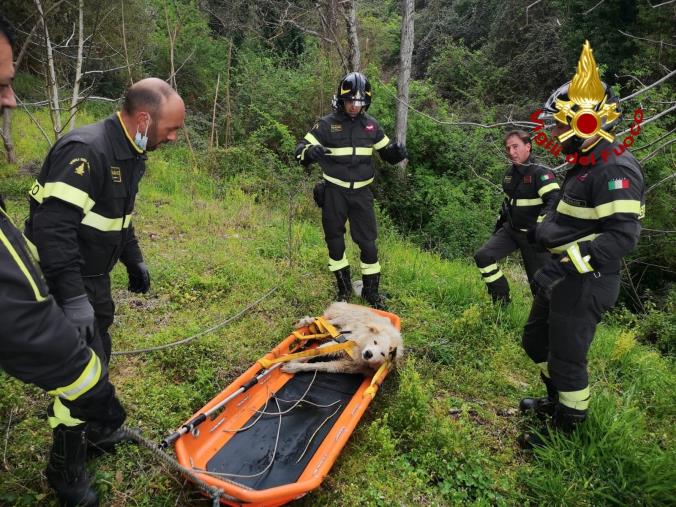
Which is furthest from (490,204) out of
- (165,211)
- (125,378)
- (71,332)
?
(71,332)

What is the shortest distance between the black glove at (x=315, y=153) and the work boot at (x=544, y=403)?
117 inches

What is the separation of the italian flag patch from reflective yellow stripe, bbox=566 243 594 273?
1.28 feet

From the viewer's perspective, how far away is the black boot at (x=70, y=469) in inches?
91.4

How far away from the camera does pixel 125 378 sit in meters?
3.55

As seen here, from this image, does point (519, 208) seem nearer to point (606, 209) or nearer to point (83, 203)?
point (606, 209)

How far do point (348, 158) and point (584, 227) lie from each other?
2.61m

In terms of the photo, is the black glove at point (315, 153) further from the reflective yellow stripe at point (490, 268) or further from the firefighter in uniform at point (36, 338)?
the firefighter in uniform at point (36, 338)

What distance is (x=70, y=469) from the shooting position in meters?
2.38

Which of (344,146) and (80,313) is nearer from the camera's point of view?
(80,313)

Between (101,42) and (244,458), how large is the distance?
1200 centimetres

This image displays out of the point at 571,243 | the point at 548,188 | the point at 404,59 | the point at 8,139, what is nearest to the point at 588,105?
the point at 571,243

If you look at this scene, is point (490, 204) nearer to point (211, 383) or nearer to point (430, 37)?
point (211, 383)

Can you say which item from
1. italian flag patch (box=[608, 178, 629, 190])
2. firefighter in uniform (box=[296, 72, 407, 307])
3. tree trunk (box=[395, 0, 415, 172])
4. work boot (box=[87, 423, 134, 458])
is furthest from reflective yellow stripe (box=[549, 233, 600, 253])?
tree trunk (box=[395, 0, 415, 172])

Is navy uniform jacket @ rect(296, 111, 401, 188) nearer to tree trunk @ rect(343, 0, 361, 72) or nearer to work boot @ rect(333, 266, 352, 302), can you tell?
work boot @ rect(333, 266, 352, 302)
